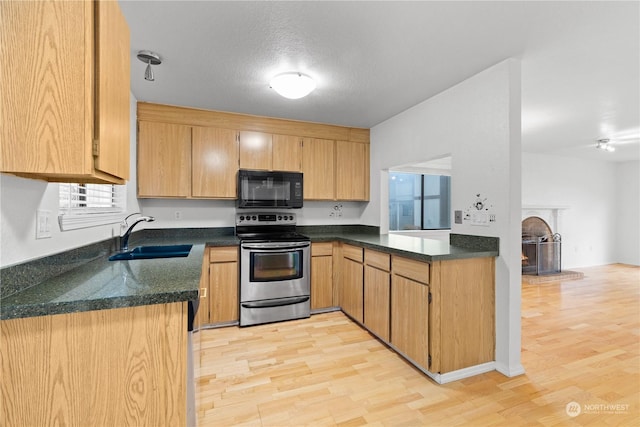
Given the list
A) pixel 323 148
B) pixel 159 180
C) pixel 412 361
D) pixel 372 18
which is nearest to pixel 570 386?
pixel 412 361

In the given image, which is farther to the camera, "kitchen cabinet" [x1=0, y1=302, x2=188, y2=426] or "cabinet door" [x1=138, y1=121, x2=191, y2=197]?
"cabinet door" [x1=138, y1=121, x2=191, y2=197]

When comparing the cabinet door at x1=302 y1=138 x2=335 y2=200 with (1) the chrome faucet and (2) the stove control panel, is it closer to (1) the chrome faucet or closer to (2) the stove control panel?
(2) the stove control panel

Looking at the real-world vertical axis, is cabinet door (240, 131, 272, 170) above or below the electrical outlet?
above

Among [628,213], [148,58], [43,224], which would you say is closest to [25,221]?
[43,224]

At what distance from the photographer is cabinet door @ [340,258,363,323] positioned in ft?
10.3

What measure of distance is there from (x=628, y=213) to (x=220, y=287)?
8829mm

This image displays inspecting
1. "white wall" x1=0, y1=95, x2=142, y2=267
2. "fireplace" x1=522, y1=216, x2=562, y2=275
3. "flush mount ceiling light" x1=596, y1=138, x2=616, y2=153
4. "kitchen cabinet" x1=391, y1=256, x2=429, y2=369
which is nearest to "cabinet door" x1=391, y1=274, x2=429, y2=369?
→ "kitchen cabinet" x1=391, y1=256, x2=429, y2=369

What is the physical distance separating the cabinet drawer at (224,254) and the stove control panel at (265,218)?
48 centimetres

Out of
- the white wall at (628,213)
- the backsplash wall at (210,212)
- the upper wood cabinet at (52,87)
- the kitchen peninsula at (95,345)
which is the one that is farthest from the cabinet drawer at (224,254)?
the white wall at (628,213)

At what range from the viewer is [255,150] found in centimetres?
352

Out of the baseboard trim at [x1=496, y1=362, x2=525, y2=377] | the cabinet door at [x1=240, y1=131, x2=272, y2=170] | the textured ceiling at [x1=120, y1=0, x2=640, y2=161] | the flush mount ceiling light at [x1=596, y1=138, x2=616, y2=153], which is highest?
the flush mount ceiling light at [x1=596, y1=138, x2=616, y2=153]

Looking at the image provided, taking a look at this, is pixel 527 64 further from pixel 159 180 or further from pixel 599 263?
pixel 599 263

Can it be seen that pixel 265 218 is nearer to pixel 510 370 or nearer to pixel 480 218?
pixel 480 218

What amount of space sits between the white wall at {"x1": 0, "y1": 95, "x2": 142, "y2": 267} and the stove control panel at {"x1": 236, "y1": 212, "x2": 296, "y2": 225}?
6.64ft
